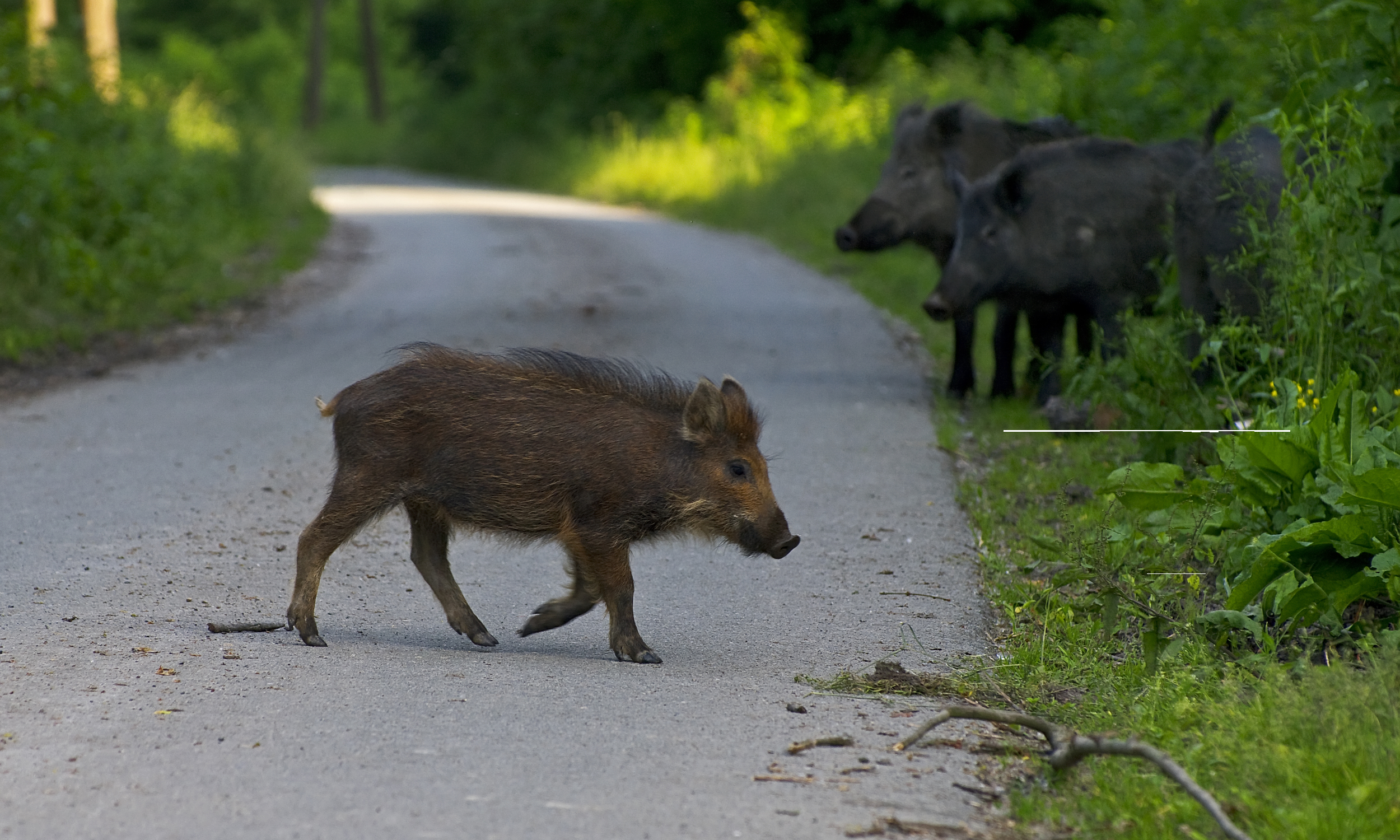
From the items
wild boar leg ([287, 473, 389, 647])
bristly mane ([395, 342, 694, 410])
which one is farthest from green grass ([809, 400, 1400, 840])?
wild boar leg ([287, 473, 389, 647])

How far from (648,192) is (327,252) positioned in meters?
10.1

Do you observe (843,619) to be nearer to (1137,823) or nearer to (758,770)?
(758,770)

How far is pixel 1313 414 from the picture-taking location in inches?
229

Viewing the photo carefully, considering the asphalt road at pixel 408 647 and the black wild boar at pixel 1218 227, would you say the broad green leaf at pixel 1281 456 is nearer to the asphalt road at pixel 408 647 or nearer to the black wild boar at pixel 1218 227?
the asphalt road at pixel 408 647

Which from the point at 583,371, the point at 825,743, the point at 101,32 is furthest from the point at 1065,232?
the point at 101,32

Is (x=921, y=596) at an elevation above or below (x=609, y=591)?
below

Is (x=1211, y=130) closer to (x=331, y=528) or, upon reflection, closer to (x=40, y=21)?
(x=331, y=528)

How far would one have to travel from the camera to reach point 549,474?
555 cm

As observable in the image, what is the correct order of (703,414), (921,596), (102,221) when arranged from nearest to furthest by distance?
(703,414), (921,596), (102,221)

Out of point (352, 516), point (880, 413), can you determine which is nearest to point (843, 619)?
point (352, 516)

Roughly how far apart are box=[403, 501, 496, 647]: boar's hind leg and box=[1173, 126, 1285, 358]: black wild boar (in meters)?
3.89

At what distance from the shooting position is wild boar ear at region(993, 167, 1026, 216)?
984 cm

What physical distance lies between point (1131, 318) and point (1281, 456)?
3540mm

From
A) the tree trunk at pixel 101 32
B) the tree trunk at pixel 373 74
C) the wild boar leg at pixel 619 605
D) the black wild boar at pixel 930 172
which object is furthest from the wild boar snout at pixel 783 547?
the tree trunk at pixel 373 74
